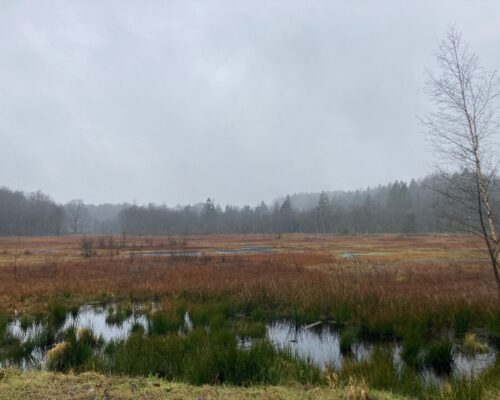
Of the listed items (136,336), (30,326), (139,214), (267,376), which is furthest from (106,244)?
(139,214)

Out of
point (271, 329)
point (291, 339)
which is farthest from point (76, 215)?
point (291, 339)

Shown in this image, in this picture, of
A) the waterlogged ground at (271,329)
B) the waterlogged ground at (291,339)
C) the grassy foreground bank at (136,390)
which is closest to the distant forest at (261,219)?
the waterlogged ground at (271,329)

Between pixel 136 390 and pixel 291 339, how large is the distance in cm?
548

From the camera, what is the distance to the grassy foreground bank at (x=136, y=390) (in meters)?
4.73

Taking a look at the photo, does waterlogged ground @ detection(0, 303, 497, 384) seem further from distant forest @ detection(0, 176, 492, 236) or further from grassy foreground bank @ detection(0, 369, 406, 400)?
distant forest @ detection(0, 176, 492, 236)

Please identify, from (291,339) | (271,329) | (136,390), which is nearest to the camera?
(136,390)

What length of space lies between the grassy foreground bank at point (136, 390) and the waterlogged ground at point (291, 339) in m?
A: 1.60

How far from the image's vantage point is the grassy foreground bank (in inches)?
186

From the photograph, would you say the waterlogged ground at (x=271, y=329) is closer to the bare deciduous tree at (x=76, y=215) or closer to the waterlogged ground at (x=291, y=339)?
the waterlogged ground at (x=291, y=339)

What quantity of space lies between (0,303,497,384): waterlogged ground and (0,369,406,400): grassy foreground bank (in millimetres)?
1596

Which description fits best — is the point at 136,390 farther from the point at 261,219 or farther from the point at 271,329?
the point at 261,219

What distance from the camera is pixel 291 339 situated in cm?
964

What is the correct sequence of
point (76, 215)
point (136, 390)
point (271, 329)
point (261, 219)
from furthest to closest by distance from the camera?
1. point (261, 219)
2. point (76, 215)
3. point (271, 329)
4. point (136, 390)

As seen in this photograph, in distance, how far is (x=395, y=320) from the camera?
962 centimetres
